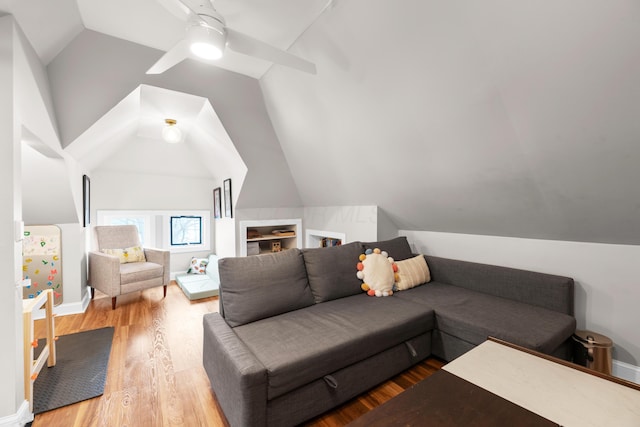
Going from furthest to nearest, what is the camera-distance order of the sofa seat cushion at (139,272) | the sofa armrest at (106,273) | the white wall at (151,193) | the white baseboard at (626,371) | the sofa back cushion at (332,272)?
the white wall at (151,193)
the sofa seat cushion at (139,272)
the sofa armrest at (106,273)
the sofa back cushion at (332,272)
the white baseboard at (626,371)

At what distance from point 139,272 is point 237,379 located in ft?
9.32

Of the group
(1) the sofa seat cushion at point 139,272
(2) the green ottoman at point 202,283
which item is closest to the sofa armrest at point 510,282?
(2) the green ottoman at point 202,283

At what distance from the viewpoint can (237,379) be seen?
129cm

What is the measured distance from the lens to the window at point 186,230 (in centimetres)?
474

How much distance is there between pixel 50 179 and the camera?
2715 mm

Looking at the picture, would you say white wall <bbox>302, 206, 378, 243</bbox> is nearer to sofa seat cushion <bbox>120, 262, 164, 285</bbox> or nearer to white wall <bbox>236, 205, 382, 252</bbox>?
white wall <bbox>236, 205, 382, 252</bbox>

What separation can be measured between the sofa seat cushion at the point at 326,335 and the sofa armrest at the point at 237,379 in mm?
50

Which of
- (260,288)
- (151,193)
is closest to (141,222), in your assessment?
(151,193)

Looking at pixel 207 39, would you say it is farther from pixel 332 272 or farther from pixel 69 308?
pixel 69 308

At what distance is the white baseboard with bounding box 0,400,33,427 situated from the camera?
1414mm

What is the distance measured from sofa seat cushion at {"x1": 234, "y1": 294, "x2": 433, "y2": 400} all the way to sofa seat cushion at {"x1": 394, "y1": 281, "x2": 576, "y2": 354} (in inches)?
6.8

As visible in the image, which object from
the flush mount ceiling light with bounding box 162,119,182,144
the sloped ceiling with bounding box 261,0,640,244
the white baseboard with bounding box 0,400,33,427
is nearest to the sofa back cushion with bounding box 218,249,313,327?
the white baseboard with bounding box 0,400,33,427

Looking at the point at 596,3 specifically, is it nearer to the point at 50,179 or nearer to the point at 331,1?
the point at 331,1

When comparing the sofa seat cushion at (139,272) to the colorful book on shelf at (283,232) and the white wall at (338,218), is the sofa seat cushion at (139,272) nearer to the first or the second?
the white wall at (338,218)
